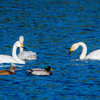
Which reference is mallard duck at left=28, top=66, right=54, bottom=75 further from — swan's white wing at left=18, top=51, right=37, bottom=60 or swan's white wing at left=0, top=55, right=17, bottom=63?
swan's white wing at left=18, top=51, right=37, bottom=60

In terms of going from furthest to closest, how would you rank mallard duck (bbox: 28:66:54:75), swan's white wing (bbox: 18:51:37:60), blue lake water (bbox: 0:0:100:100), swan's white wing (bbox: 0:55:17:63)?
1. swan's white wing (bbox: 18:51:37:60)
2. swan's white wing (bbox: 0:55:17:63)
3. mallard duck (bbox: 28:66:54:75)
4. blue lake water (bbox: 0:0:100:100)

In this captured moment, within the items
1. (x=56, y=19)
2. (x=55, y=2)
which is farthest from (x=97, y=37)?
(x=55, y=2)

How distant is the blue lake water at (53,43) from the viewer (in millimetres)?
14469

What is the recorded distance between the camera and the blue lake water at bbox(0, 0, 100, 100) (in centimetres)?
1447

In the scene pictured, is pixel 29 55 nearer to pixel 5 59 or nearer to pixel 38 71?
pixel 5 59

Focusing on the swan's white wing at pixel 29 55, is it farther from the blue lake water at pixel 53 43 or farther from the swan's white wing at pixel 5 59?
the swan's white wing at pixel 5 59

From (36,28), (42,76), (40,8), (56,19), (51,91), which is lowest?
(51,91)

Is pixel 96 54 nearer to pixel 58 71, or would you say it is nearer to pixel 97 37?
pixel 58 71

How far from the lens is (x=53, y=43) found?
78.0 feet

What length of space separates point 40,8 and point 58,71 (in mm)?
22318

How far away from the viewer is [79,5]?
41.6 meters

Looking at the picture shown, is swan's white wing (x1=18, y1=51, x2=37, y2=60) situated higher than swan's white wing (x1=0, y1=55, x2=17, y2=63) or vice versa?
swan's white wing (x1=18, y1=51, x2=37, y2=60)

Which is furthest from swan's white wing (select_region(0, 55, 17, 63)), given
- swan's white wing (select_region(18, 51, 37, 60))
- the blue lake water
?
swan's white wing (select_region(18, 51, 37, 60))

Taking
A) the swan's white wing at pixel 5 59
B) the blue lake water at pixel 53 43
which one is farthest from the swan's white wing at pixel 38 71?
the swan's white wing at pixel 5 59
